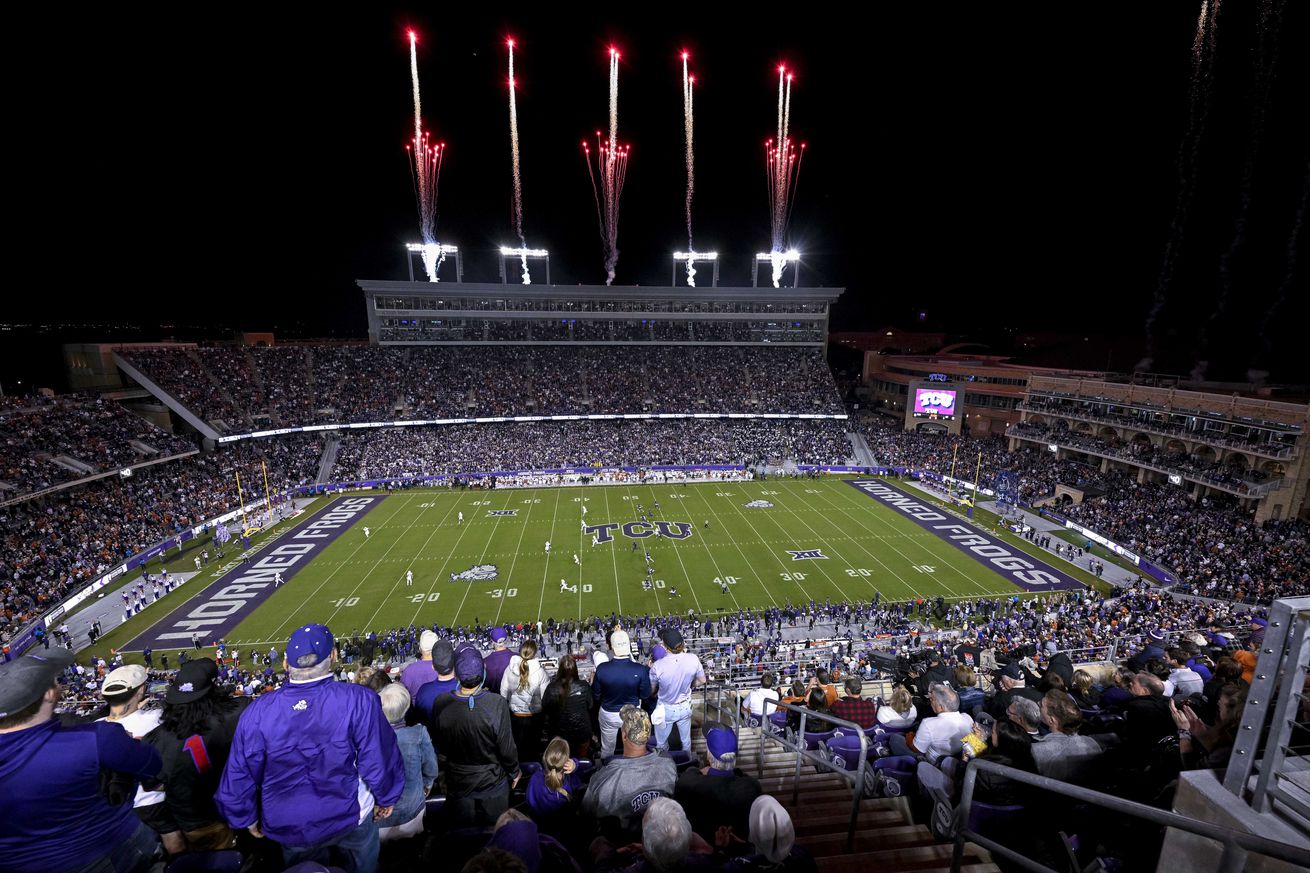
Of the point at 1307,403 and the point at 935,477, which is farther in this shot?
the point at 935,477

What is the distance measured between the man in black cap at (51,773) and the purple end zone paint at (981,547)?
110ft

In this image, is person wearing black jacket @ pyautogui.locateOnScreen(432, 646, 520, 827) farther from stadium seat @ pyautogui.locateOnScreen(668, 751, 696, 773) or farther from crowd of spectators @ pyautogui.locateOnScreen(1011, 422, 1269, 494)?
crowd of spectators @ pyautogui.locateOnScreen(1011, 422, 1269, 494)

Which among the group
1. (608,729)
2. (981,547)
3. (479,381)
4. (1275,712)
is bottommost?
(981,547)

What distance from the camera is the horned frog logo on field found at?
29672 millimetres

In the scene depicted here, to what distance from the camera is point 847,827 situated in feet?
17.0

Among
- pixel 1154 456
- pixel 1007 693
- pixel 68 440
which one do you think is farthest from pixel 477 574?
pixel 1154 456

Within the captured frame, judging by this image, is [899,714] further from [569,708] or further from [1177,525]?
[1177,525]

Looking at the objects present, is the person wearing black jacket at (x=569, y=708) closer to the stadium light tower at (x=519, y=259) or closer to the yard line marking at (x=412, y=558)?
the yard line marking at (x=412, y=558)

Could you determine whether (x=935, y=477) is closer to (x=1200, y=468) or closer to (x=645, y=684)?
(x=1200, y=468)

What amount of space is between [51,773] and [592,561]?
29.4 m

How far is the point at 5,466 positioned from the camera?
3134 cm

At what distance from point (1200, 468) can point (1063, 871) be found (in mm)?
44496

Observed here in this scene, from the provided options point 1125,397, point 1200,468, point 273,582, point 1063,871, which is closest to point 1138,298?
point 1125,397

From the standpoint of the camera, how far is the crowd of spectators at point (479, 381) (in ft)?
167
